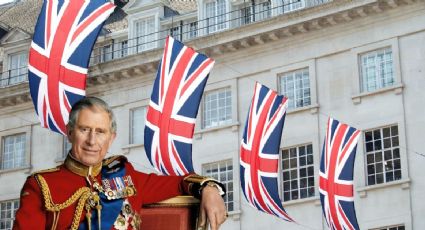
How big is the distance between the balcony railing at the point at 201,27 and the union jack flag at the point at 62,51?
49.7 feet

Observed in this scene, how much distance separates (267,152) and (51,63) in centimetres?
728

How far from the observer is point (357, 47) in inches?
1318

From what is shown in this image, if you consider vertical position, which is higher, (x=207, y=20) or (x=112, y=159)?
(x=207, y=20)

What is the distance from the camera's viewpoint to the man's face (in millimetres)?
5207

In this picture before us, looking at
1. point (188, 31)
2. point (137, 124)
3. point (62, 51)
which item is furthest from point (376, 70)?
point (62, 51)

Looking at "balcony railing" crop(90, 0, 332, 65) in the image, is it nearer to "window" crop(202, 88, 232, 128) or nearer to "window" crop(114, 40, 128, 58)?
"window" crop(114, 40, 128, 58)

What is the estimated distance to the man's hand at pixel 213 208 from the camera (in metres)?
5.03

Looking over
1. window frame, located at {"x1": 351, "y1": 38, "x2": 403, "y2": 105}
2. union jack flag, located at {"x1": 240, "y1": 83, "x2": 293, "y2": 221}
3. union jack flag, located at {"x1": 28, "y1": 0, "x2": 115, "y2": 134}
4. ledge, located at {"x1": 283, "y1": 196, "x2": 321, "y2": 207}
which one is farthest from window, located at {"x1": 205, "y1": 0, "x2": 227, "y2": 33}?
union jack flag, located at {"x1": 28, "y1": 0, "x2": 115, "y2": 134}

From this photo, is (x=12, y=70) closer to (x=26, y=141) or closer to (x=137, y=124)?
(x=26, y=141)

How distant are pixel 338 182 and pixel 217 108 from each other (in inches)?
392

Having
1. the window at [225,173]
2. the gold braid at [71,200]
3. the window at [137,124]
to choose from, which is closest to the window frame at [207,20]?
the window at [137,124]

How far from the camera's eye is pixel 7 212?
3912 centimetres

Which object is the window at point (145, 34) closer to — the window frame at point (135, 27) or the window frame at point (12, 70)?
the window frame at point (135, 27)

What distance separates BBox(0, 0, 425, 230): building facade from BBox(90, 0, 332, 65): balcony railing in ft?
0.16
